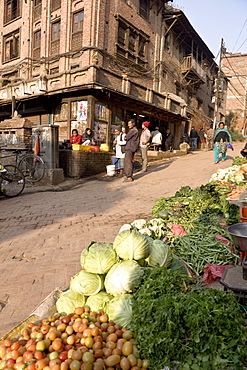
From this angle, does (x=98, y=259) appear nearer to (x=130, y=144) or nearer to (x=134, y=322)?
(x=134, y=322)

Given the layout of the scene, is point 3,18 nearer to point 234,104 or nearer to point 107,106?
point 107,106

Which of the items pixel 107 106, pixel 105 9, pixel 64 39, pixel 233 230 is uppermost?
pixel 105 9

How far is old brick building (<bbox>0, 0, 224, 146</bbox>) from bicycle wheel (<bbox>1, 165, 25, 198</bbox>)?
7.28 meters

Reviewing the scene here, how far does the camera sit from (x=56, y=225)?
5.73 metres

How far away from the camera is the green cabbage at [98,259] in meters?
2.57

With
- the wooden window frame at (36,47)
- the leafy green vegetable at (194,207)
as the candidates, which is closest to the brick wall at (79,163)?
the leafy green vegetable at (194,207)

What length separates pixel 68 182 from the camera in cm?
1105

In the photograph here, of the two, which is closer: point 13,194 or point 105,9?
point 13,194

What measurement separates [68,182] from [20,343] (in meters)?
9.25

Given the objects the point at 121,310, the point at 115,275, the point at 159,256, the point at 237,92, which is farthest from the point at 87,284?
the point at 237,92

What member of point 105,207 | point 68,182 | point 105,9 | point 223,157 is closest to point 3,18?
point 105,9

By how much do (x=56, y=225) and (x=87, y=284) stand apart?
344cm

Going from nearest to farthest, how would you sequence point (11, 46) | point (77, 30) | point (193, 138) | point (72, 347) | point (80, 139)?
point (72, 347), point (80, 139), point (77, 30), point (11, 46), point (193, 138)

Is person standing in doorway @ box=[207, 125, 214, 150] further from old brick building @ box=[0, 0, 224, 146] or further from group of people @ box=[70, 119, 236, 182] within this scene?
group of people @ box=[70, 119, 236, 182]
